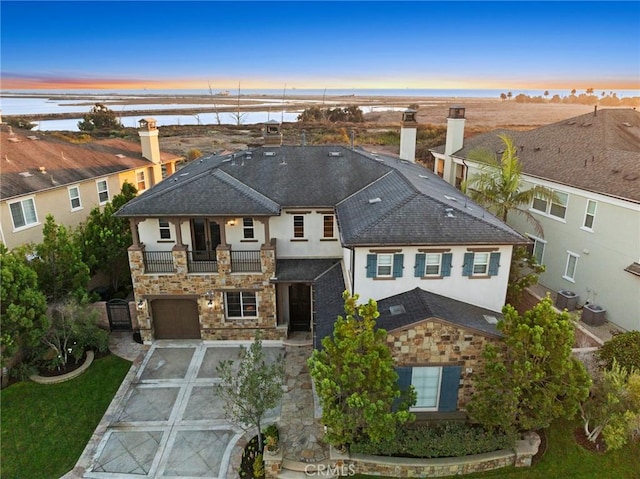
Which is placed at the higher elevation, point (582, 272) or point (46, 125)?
point (46, 125)

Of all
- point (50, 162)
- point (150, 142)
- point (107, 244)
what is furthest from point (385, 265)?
point (150, 142)

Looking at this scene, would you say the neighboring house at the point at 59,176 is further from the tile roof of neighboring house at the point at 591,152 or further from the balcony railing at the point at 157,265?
the tile roof of neighboring house at the point at 591,152

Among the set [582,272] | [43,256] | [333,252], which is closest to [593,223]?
[582,272]

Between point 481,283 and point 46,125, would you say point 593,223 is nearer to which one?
point 481,283

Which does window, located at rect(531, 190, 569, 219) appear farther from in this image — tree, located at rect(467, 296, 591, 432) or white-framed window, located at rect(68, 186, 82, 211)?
white-framed window, located at rect(68, 186, 82, 211)

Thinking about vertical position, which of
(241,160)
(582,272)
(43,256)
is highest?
(241,160)

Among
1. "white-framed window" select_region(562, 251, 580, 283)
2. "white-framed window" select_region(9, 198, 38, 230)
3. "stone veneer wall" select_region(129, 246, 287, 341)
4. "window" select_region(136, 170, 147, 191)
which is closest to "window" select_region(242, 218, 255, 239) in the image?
"stone veneer wall" select_region(129, 246, 287, 341)
